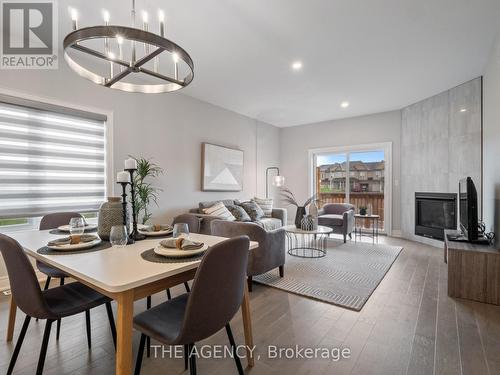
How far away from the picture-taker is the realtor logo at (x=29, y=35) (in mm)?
2322

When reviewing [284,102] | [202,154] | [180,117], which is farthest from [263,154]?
[180,117]

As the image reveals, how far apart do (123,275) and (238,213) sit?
361 centimetres

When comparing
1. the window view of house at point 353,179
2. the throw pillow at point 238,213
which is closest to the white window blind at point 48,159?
the throw pillow at point 238,213

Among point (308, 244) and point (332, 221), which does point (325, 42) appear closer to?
point (332, 221)

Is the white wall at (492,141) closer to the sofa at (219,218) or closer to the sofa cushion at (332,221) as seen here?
the sofa cushion at (332,221)

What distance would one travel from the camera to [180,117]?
4.39 m

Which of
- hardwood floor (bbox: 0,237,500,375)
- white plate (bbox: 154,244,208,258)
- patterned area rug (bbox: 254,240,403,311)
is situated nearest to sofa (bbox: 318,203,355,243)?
patterned area rug (bbox: 254,240,403,311)

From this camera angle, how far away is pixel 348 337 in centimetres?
188

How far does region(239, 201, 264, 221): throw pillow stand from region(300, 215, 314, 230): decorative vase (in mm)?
1363

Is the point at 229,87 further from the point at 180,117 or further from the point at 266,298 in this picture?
the point at 266,298

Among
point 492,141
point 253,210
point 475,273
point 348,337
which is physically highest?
point 492,141

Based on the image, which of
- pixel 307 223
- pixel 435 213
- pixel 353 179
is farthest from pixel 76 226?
pixel 353 179

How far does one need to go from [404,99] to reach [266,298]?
456 cm

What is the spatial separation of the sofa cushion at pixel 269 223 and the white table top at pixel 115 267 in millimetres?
3350
